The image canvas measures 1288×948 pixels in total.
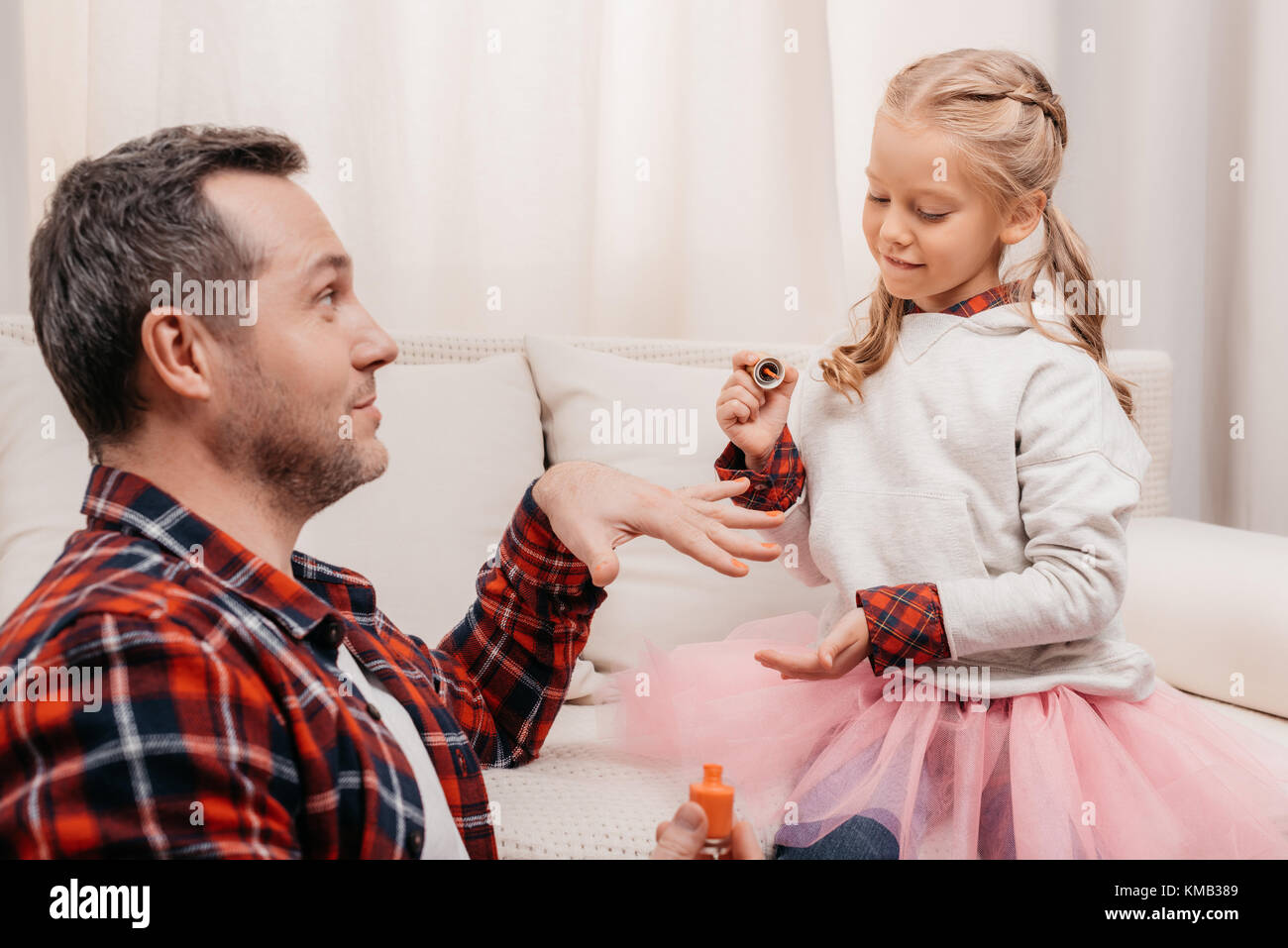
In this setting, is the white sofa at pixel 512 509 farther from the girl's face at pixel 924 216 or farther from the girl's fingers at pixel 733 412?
the girl's face at pixel 924 216

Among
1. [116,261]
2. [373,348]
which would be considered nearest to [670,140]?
[373,348]

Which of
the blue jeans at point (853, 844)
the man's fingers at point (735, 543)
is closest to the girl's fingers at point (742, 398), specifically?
the man's fingers at point (735, 543)

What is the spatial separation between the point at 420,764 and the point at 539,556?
31 cm

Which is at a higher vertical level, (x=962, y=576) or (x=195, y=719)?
(x=195, y=719)

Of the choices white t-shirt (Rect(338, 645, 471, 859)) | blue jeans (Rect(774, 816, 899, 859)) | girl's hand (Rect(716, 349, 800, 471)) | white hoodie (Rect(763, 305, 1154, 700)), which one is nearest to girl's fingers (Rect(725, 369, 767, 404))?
girl's hand (Rect(716, 349, 800, 471))

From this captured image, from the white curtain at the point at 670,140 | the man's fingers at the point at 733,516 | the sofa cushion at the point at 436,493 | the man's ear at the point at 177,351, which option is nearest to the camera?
the man's ear at the point at 177,351

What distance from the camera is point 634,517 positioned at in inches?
37.1

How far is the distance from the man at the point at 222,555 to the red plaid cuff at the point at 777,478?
31 centimetres

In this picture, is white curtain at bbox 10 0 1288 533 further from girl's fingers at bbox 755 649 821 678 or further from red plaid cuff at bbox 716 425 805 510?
girl's fingers at bbox 755 649 821 678

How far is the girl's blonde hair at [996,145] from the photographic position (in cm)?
117

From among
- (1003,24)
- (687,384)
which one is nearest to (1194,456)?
(1003,24)

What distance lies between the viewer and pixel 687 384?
5.26 feet

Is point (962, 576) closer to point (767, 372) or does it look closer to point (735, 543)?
point (767, 372)

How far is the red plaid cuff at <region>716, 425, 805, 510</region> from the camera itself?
1.28 meters
